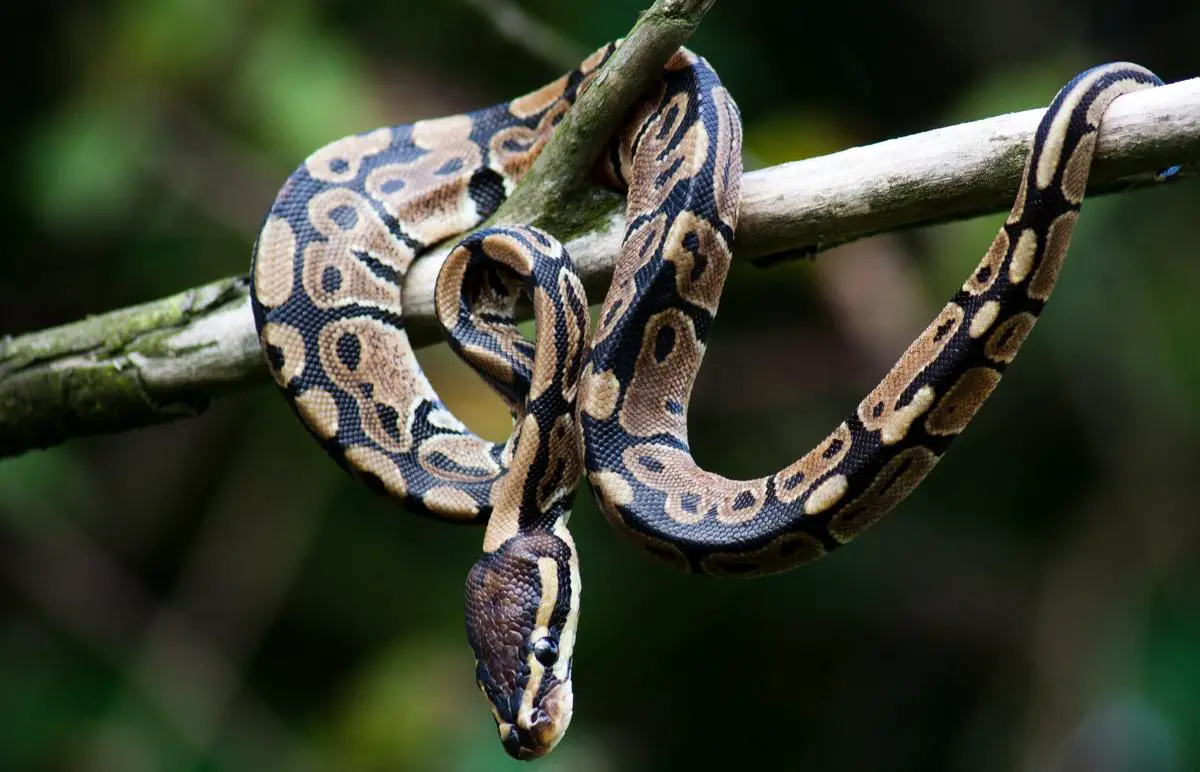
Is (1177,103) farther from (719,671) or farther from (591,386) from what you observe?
(719,671)

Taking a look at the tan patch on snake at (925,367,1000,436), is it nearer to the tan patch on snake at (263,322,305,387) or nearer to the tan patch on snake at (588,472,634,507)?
the tan patch on snake at (588,472,634,507)

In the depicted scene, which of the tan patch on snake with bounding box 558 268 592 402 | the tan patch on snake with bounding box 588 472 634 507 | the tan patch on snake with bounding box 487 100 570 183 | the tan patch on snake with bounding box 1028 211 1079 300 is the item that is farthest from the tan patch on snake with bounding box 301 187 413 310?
the tan patch on snake with bounding box 1028 211 1079 300

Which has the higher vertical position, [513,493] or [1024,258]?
[1024,258]

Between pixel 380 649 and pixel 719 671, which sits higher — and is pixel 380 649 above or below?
below

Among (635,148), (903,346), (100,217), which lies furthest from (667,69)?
(100,217)

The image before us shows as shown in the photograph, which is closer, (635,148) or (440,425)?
(635,148)

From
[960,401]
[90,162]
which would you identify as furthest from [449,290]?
[90,162]

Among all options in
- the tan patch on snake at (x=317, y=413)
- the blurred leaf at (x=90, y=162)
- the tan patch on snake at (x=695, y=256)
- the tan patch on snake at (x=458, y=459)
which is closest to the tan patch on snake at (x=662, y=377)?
the tan patch on snake at (x=695, y=256)

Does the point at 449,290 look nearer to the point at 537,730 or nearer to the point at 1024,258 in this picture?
the point at 537,730
